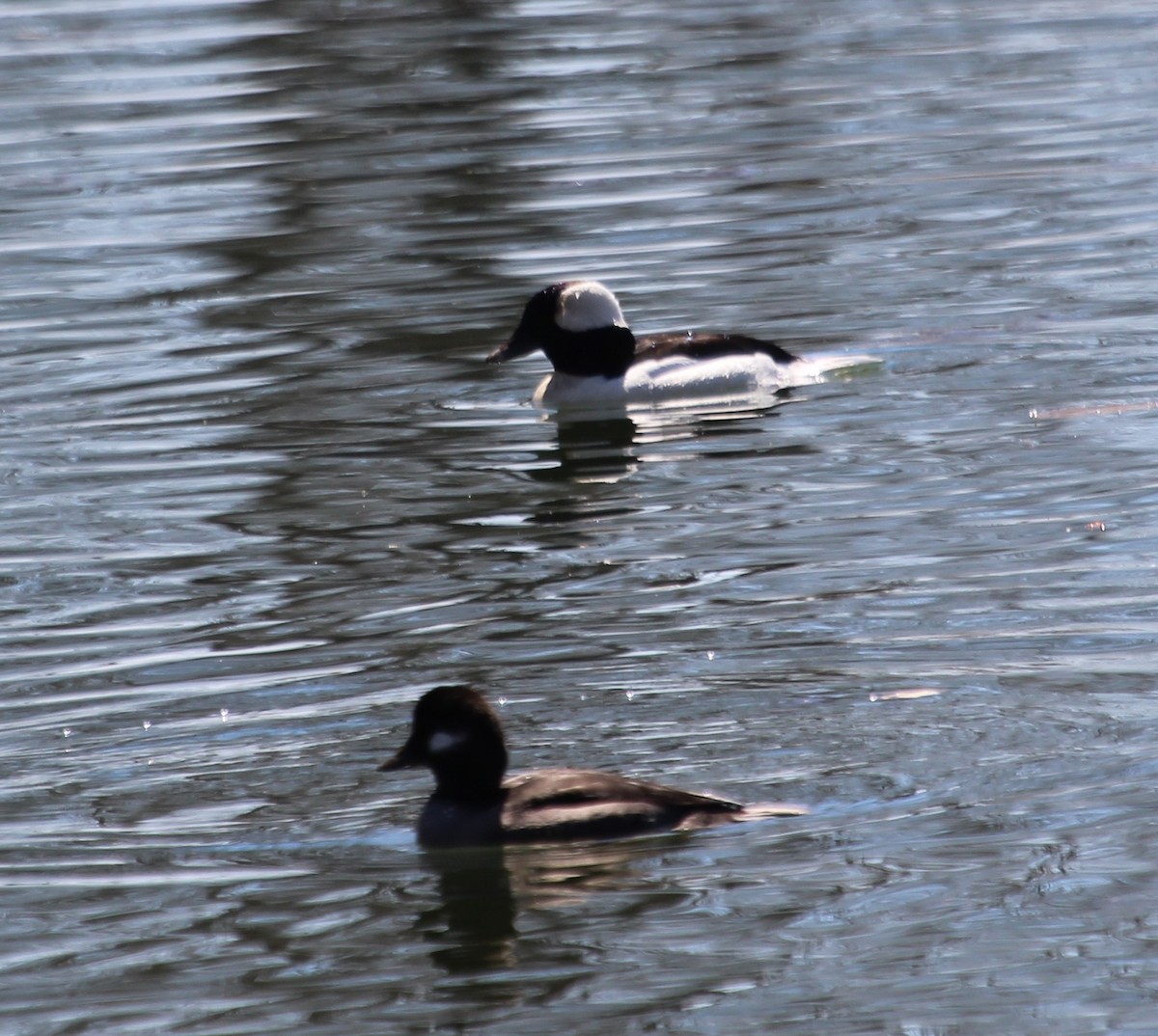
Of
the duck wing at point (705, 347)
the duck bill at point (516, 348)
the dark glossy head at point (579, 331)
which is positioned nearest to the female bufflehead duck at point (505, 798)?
the duck wing at point (705, 347)

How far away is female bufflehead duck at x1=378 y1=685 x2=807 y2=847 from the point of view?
7199mm

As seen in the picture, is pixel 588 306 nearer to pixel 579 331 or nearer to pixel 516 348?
pixel 579 331

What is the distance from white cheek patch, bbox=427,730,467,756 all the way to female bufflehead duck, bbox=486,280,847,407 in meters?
6.11

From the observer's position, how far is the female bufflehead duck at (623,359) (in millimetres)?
13281

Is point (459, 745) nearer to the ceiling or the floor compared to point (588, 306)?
nearer to the ceiling

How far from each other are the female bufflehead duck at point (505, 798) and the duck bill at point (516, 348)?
675 centimetres

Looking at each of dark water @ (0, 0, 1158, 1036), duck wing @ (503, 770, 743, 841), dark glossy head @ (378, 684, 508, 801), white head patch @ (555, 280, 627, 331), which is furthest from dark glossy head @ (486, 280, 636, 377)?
duck wing @ (503, 770, 743, 841)

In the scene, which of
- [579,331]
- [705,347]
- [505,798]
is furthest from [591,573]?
[579,331]

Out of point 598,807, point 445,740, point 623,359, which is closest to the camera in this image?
point 598,807

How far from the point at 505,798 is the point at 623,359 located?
666 cm

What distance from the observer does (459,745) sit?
24.1 ft

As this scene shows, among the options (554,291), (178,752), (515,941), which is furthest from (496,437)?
(515,941)

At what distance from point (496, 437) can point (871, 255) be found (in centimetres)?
432

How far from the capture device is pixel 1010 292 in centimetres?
1487
